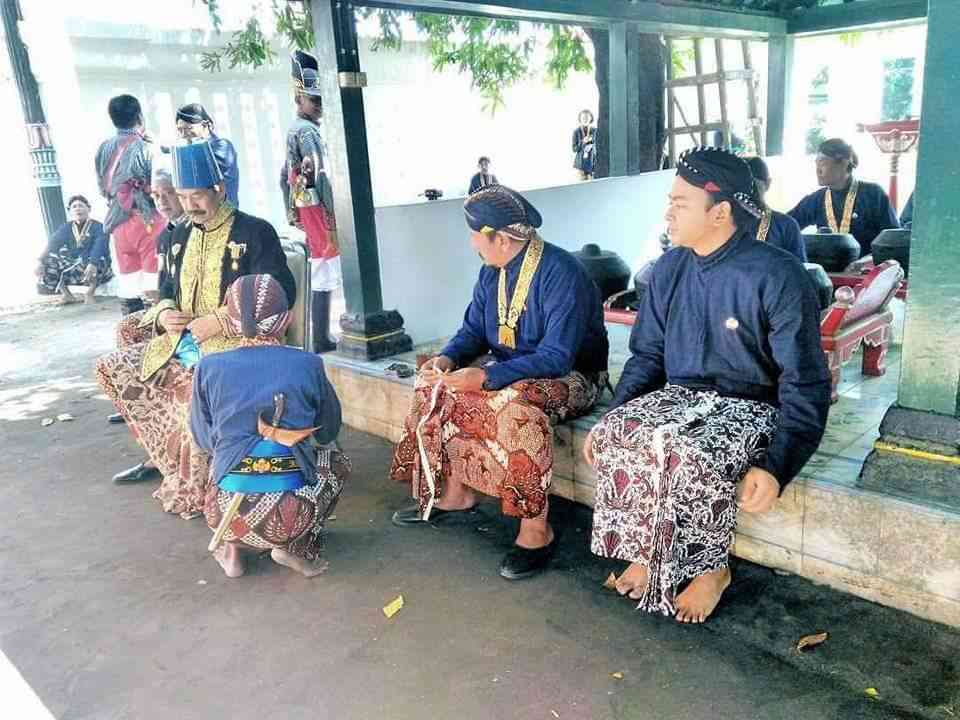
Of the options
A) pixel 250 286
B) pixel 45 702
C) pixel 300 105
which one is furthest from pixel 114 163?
pixel 45 702

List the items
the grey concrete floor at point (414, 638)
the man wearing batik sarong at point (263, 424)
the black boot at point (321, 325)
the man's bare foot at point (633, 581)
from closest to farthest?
the grey concrete floor at point (414, 638) < the man's bare foot at point (633, 581) < the man wearing batik sarong at point (263, 424) < the black boot at point (321, 325)

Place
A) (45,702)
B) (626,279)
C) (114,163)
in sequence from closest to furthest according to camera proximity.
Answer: (45,702)
(626,279)
(114,163)

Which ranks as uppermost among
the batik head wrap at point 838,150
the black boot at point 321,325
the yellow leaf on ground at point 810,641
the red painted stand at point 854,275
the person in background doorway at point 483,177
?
the batik head wrap at point 838,150

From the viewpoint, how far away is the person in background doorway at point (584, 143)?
12.3 meters

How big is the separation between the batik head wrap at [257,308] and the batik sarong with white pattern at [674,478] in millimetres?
1360

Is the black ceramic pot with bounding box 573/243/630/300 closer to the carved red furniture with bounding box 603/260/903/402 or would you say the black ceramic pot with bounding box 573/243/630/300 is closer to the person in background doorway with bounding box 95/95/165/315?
the carved red furniture with bounding box 603/260/903/402

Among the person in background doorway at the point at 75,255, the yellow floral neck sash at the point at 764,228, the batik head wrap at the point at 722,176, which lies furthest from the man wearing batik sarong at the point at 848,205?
the person in background doorway at the point at 75,255

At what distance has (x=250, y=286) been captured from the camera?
3.13 m

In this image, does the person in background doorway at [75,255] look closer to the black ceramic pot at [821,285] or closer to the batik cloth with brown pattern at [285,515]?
the batik cloth with brown pattern at [285,515]

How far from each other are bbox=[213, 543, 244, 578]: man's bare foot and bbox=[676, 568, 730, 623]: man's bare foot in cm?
180

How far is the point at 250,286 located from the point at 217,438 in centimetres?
61

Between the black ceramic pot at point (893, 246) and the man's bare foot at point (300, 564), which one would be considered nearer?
the man's bare foot at point (300, 564)

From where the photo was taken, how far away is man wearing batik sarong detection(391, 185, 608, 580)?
3.21m

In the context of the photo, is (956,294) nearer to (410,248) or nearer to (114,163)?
(410,248)
